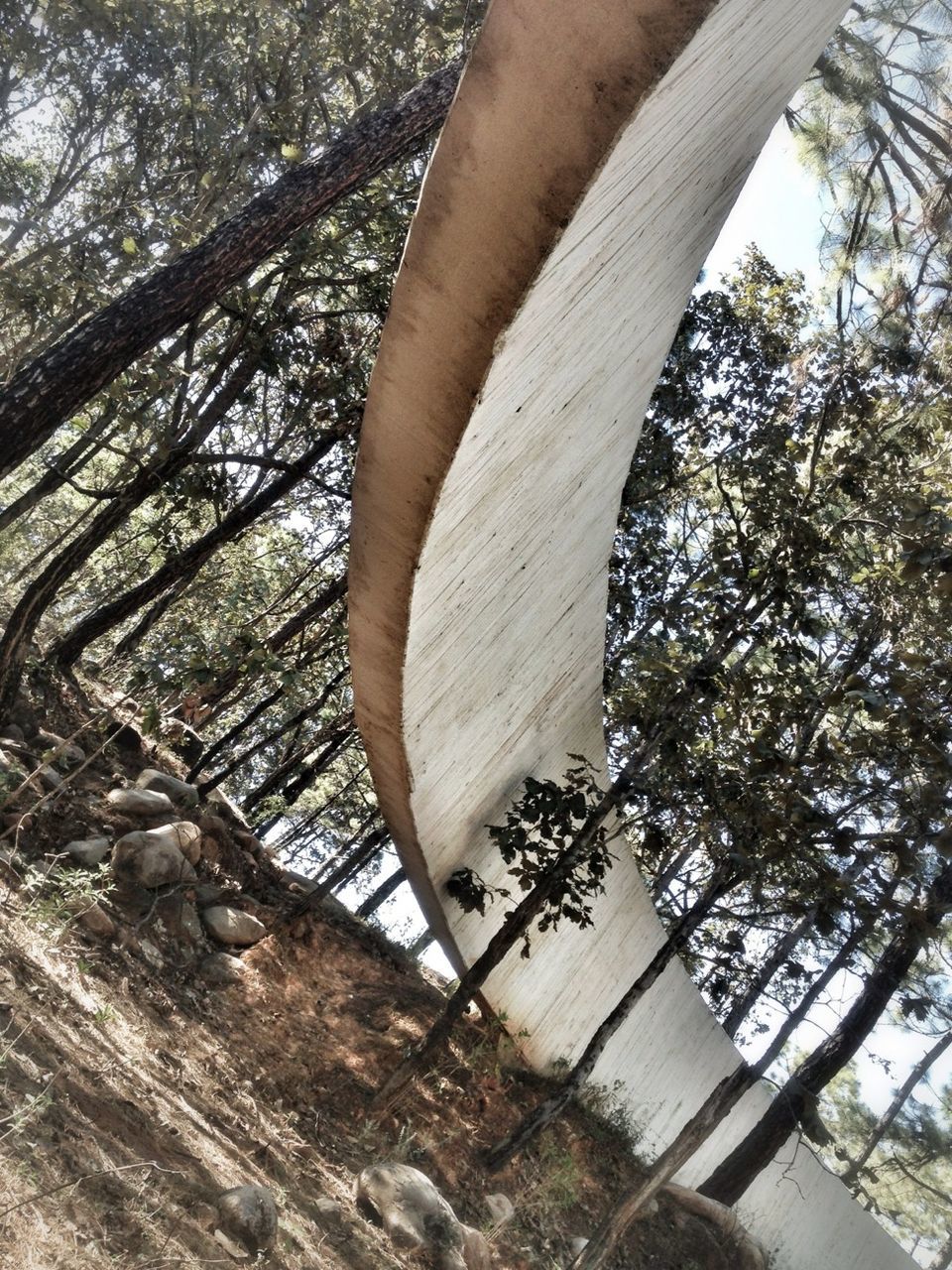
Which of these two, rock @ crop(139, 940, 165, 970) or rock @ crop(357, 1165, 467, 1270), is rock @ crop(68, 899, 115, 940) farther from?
rock @ crop(357, 1165, 467, 1270)

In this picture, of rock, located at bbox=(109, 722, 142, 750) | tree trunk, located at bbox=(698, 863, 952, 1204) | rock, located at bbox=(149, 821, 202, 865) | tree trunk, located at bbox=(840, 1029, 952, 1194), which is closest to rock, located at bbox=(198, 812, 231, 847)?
Result: rock, located at bbox=(149, 821, 202, 865)

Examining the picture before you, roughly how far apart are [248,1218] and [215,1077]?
153 cm

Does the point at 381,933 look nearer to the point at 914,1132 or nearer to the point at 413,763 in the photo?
the point at 413,763

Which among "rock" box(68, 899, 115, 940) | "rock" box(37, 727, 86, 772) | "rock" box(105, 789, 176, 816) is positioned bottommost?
"rock" box(68, 899, 115, 940)

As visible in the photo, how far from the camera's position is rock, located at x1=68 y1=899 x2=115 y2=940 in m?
5.14

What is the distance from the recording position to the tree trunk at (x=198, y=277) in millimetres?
4648

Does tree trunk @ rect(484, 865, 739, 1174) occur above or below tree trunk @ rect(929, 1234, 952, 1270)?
below

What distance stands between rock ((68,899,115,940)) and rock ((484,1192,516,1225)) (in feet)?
7.54

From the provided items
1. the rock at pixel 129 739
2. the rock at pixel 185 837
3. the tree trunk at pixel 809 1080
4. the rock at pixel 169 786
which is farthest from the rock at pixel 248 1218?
the tree trunk at pixel 809 1080

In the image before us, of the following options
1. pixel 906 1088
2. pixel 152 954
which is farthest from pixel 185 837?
pixel 906 1088

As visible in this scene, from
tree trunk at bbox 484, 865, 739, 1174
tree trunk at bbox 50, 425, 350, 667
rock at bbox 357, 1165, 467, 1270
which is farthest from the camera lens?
tree trunk at bbox 50, 425, 350, 667

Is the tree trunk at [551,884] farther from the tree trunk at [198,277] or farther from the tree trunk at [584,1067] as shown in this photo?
the tree trunk at [198,277]

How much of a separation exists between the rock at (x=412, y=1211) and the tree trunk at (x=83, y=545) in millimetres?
3310

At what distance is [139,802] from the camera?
258 inches
